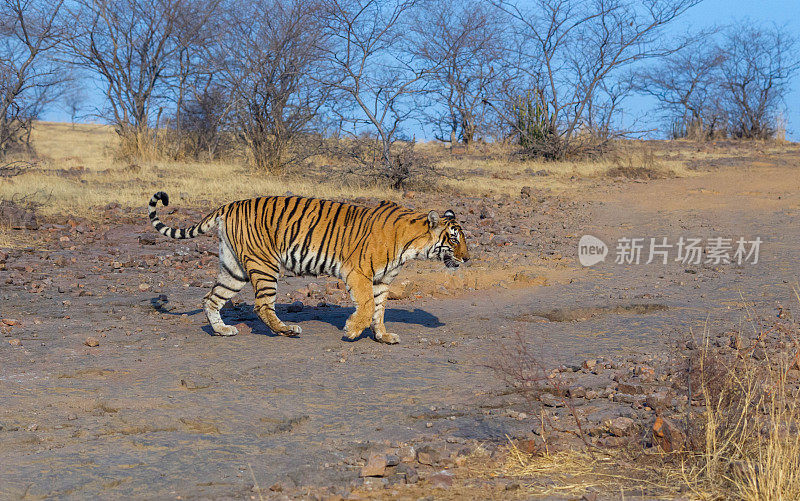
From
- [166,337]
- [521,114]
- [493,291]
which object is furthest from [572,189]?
[166,337]

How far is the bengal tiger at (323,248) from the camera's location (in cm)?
682

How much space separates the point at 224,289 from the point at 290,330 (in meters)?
0.76

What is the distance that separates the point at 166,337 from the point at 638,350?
4107mm

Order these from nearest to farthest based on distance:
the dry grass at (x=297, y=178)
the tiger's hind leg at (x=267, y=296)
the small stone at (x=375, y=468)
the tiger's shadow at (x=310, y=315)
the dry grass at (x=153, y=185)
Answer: the small stone at (x=375, y=468) < the tiger's hind leg at (x=267, y=296) < the tiger's shadow at (x=310, y=315) < the dry grass at (x=153, y=185) < the dry grass at (x=297, y=178)

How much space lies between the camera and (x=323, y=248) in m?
6.97

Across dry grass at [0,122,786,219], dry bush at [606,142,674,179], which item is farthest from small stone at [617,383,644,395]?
dry bush at [606,142,674,179]

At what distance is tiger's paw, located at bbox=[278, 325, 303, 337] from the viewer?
6.85 meters

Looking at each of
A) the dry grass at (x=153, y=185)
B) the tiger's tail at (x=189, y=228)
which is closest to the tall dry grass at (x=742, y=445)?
the tiger's tail at (x=189, y=228)

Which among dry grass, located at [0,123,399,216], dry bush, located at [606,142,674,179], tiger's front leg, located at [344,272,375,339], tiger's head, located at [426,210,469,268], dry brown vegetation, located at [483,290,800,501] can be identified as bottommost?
dry brown vegetation, located at [483,290,800,501]

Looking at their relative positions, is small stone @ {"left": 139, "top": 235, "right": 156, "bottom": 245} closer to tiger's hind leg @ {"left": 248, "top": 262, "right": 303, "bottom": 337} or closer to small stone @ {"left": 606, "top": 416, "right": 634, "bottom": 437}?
tiger's hind leg @ {"left": 248, "top": 262, "right": 303, "bottom": 337}

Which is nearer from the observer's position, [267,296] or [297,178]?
[267,296]

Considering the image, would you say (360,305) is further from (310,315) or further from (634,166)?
(634,166)

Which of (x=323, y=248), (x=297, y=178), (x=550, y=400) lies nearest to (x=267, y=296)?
(x=323, y=248)

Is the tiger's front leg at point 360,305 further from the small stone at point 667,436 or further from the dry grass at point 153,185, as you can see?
the dry grass at point 153,185
